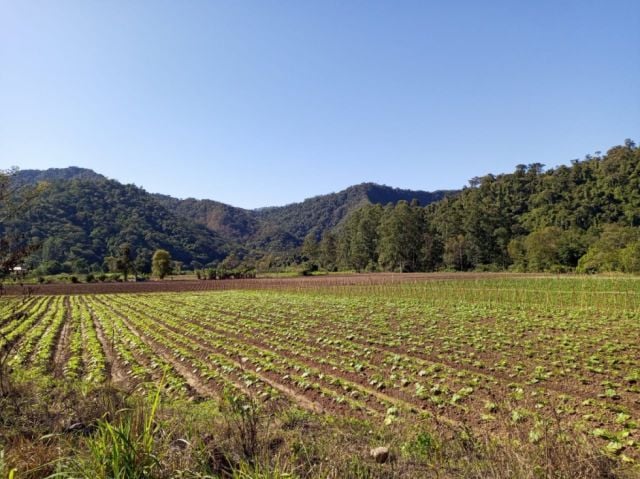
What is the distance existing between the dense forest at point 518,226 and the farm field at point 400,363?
171 ft

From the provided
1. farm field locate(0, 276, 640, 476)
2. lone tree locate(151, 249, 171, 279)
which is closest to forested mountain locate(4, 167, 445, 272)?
lone tree locate(151, 249, 171, 279)

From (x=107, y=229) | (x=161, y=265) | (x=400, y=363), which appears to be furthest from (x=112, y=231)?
(x=400, y=363)

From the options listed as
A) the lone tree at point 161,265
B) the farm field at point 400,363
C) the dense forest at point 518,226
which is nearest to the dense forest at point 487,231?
the dense forest at point 518,226

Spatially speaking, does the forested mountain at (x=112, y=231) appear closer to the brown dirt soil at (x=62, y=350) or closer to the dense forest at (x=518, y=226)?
the dense forest at (x=518, y=226)

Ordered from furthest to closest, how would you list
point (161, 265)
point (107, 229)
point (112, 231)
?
point (112, 231) < point (107, 229) < point (161, 265)

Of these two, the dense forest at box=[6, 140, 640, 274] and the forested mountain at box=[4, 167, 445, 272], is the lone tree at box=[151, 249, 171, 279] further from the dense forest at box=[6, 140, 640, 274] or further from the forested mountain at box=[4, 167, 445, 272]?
the forested mountain at box=[4, 167, 445, 272]

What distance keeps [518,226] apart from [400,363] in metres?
87.6

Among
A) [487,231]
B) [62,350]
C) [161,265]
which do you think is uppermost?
[487,231]

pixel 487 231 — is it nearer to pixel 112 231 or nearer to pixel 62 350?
pixel 62 350

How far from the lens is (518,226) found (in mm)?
87000

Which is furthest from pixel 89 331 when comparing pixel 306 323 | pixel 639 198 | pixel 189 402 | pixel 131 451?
pixel 639 198

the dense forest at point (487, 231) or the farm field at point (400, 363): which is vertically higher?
the dense forest at point (487, 231)

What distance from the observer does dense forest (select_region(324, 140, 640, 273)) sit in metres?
66.4

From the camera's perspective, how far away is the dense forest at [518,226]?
6638 centimetres
